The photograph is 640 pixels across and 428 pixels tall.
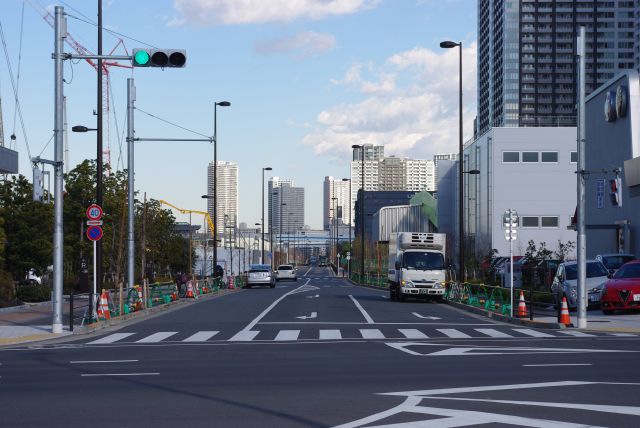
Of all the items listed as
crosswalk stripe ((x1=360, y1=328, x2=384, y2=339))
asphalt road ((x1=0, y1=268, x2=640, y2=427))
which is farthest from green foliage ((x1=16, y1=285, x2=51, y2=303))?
crosswalk stripe ((x1=360, y1=328, x2=384, y2=339))

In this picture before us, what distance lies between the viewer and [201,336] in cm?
2327

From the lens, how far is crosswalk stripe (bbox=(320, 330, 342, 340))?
22.5m

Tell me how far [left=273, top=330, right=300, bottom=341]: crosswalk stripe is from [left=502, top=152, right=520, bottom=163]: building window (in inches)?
2384

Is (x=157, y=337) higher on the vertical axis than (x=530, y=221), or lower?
lower

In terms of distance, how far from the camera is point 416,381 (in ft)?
43.6

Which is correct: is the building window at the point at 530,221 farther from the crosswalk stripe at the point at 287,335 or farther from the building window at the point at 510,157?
the crosswalk stripe at the point at 287,335

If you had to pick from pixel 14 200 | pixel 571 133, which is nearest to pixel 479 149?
pixel 571 133

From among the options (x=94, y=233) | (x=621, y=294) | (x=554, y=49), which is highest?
(x=554, y=49)

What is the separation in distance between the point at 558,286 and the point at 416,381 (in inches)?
868

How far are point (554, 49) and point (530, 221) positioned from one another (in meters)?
87.2

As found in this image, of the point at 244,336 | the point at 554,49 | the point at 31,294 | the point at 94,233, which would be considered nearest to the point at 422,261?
the point at 31,294

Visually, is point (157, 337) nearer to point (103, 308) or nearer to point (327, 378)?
point (103, 308)

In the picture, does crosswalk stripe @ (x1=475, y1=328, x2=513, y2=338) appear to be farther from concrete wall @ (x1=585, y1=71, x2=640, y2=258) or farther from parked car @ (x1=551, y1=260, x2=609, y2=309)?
concrete wall @ (x1=585, y1=71, x2=640, y2=258)

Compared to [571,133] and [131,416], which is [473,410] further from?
[571,133]
